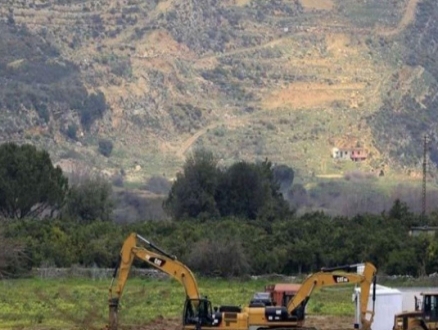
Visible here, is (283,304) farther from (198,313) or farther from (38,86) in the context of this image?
(38,86)

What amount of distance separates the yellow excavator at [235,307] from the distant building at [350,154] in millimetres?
98964

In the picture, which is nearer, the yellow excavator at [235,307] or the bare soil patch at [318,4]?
the yellow excavator at [235,307]

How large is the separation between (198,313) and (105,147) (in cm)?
10180

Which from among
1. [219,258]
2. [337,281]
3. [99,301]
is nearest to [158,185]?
[219,258]

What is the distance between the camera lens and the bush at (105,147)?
142000mm

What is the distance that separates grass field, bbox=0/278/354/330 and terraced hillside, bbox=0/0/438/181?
7293 centimetres

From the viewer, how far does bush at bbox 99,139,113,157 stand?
14200 cm

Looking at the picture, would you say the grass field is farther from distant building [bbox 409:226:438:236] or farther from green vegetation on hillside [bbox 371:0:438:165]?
green vegetation on hillside [bbox 371:0:438:165]

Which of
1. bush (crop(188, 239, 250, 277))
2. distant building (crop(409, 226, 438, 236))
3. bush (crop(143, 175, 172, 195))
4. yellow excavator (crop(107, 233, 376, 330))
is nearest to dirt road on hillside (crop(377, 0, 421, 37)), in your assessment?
bush (crop(143, 175, 172, 195))

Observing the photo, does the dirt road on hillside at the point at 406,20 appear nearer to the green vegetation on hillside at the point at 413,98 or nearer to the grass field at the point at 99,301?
the green vegetation on hillside at the point at 413,98

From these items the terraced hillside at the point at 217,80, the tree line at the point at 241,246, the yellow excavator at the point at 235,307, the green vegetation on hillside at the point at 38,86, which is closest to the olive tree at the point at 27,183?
the tree line at the point at 241,246

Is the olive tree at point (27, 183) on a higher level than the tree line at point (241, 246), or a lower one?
higher

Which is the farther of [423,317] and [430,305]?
[430,305]

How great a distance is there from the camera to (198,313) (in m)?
41.4
